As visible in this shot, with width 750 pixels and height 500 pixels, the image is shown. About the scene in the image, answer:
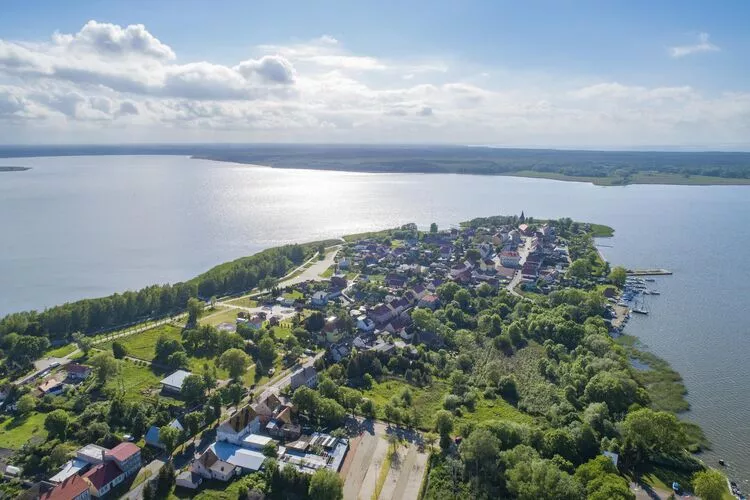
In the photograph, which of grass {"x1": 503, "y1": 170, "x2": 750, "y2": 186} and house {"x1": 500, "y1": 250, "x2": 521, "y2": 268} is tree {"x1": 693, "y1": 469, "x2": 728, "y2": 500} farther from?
grass {"x1": 503, "y1": 170, "x2": 750, "y2": 186}

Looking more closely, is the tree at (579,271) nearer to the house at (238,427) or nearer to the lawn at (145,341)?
the house at (238,427)

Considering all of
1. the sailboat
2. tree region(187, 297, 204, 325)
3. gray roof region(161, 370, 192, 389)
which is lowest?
gray roof region(161, 370, 192, 389)

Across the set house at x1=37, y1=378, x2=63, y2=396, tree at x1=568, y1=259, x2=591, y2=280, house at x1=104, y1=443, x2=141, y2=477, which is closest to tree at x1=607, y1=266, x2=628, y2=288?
tree at x1=568, y1=259, x2=591, y2=280

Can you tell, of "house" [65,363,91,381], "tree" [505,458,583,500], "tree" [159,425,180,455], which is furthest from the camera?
"house" [65,363,91,381]

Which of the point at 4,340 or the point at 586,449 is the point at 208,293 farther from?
the point at 586,449

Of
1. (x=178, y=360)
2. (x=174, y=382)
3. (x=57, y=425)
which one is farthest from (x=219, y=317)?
(x=57, y=425)

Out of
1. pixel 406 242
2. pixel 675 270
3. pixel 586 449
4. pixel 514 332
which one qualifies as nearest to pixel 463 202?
pixel 406 242
